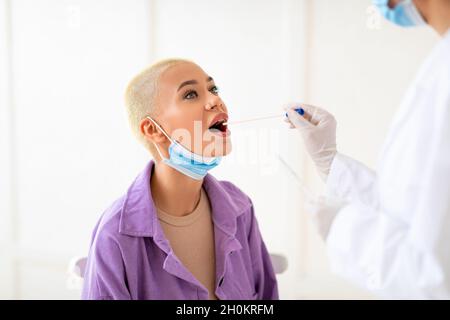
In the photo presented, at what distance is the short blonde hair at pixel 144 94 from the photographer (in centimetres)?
146

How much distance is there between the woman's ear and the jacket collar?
98mm

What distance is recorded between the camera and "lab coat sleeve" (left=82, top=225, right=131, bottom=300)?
1.30 metres

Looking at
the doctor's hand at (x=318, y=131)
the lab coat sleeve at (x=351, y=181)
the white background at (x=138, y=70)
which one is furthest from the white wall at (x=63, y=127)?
the lab coat sleeve at (x=351, y=181)

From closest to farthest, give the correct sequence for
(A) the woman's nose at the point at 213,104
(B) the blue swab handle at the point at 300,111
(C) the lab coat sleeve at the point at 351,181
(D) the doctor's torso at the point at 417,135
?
(D) the doctor's torso at the point at 417,135 → (C) the lab coat sleeve at the point at 351,181 → (A) the woman's nose at the point at 213,104 → (B) the blue swab handle at the point at 300,111

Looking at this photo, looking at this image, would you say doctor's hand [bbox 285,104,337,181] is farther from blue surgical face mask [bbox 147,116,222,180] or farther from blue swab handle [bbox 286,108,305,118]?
blue surgical face mask [bbox 147,116,222,180]

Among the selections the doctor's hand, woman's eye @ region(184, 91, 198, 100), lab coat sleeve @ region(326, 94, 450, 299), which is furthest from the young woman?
lab coat sleeve @ region(326, 94, 450, 299)

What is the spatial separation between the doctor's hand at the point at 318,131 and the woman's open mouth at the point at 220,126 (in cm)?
20

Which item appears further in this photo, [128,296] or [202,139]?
[202,139]

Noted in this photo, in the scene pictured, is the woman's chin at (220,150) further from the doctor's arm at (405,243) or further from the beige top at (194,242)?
the doctor's arm at (405,243)
